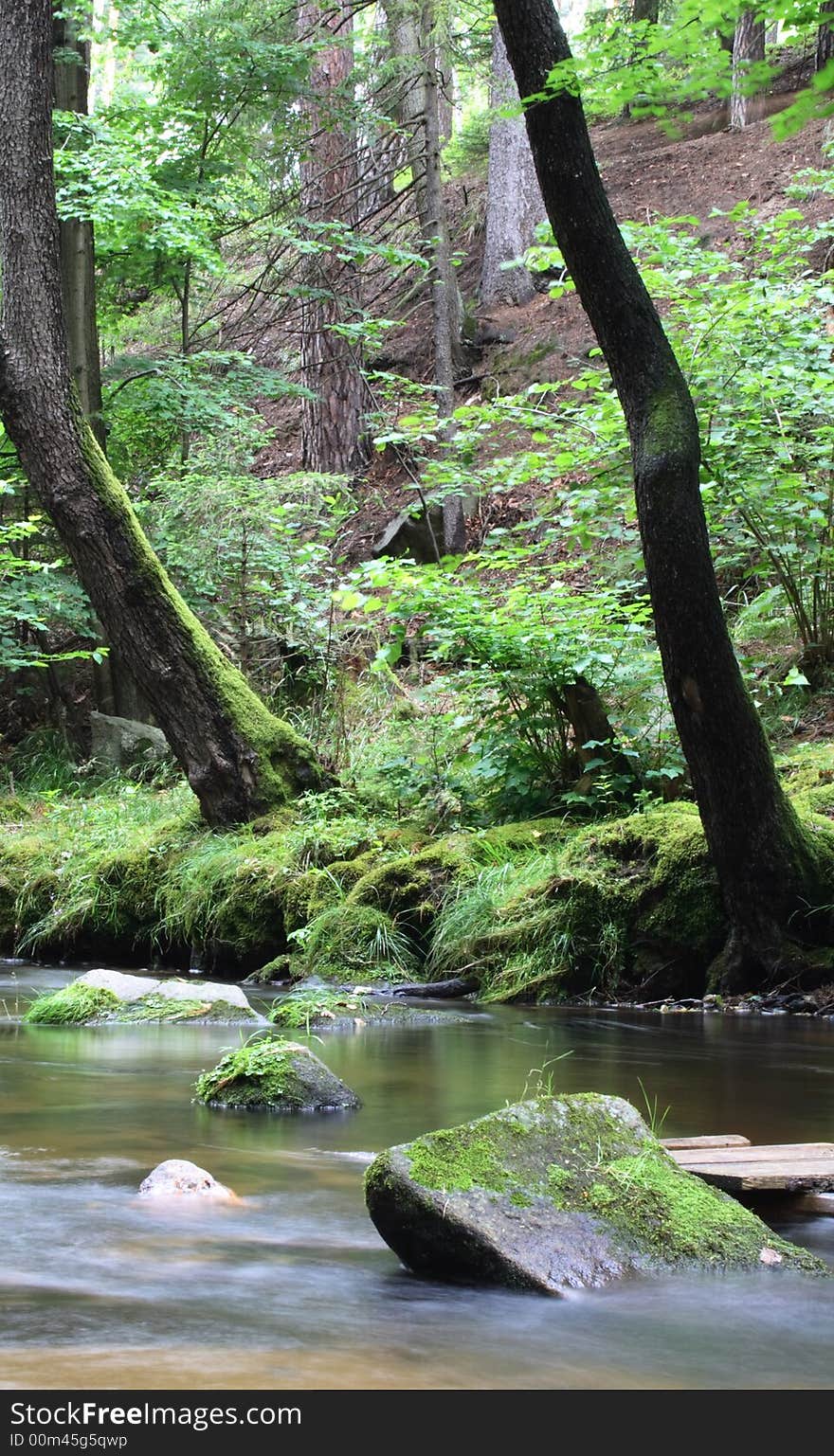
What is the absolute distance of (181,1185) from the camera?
3.41 meters

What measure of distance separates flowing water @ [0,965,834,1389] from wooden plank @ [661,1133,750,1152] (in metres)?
0.34

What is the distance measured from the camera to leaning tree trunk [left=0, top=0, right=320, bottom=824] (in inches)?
361

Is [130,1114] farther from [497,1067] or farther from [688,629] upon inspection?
[688,629]

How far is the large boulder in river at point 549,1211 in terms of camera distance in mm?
2789

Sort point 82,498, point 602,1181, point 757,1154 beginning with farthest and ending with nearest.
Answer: point 82,498, point 757,1154, point 602,1181

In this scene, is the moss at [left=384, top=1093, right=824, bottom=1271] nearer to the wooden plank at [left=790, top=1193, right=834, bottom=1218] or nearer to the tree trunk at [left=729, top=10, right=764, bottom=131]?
the wooden plank at [left=790, top=1193, right=834, bottom=1218]

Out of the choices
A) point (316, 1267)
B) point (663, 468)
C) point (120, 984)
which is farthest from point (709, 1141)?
point (120, 984)

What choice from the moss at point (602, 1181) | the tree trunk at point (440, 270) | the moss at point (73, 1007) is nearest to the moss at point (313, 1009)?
the moss at point (73, 1007)

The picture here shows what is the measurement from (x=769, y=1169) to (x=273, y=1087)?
1918 mm

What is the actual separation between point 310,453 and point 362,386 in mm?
1158

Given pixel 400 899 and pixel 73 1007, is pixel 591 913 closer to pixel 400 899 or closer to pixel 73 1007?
pixel 400 899

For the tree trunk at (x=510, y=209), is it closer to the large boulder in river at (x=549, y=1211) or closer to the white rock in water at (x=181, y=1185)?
the white rock in water at (x=181, y=1185)

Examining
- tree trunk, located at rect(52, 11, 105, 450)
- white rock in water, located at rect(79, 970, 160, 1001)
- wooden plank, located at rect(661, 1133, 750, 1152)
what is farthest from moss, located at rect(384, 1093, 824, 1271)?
tree trunk, located at rect(52, 11, 105, 450)

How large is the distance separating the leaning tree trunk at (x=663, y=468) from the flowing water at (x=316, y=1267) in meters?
1.59
